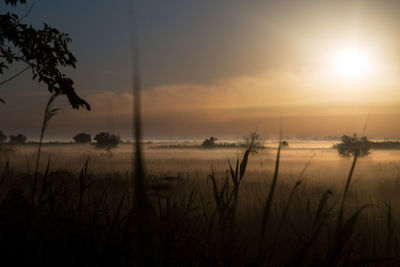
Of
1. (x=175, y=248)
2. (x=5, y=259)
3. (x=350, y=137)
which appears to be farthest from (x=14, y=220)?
(x=350, y=137)

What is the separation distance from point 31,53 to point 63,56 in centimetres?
61

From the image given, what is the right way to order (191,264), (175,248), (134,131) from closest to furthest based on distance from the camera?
(134,131) < (191,264) < (175,248)

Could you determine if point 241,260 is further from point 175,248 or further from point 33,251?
point 33,251

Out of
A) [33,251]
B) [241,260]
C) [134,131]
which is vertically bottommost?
[241,260]

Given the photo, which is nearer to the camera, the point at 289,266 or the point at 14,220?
the point at 289,266

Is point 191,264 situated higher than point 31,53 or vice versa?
point 31,53

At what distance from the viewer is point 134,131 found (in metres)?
0.68

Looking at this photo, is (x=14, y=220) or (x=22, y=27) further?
(x=22, y=27)

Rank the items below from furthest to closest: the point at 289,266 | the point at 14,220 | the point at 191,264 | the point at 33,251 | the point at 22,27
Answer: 1. the point at 22,27
2. the point at 14,220
3. the point at 191,264
4. the point at 33,251
5. the point at 289,266

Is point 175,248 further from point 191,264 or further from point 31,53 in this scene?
point 31,53

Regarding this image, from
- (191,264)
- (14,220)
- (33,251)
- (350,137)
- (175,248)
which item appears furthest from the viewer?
(350,137)

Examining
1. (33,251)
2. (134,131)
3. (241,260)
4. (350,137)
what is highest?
(350,137)

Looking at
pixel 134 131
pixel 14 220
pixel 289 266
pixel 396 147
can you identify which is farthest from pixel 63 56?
pixel 396 147

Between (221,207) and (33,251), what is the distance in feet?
4.14
